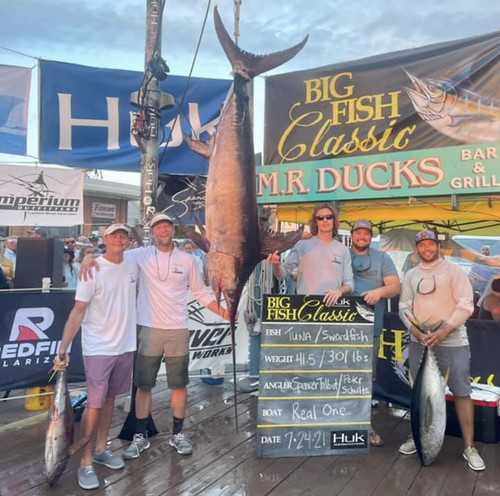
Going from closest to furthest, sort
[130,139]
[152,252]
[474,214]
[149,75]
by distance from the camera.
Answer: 1. [152,252]
2. [149,75]
3. [474,214]
4. [130,139]

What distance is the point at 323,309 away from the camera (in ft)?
10.9

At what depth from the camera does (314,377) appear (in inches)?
130

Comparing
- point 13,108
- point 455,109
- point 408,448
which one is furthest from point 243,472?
point 13,108

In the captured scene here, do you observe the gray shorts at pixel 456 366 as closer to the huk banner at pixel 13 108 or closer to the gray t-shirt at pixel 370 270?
the gray t-shirt at pixel 370 270

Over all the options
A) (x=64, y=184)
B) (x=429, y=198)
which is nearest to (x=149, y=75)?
(x=64, y=184)

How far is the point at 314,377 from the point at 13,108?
158 inches

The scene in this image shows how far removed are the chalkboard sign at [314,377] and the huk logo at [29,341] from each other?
1877 millimetres

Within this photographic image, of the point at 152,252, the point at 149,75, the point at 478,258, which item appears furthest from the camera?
the point at 478,258

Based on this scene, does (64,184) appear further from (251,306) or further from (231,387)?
(231,387)

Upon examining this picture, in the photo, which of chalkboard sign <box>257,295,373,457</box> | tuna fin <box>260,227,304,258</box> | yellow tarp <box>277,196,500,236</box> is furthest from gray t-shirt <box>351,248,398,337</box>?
yellow tarp <box>277,196,500,236</box>

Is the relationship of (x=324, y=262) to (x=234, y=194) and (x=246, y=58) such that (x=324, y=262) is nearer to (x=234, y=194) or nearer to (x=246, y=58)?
(x=234, y=194)

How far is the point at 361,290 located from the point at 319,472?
49.3 inches

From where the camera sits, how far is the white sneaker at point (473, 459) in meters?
3.06

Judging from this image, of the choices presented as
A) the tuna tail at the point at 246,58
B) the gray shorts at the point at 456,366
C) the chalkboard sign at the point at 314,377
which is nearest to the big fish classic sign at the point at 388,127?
the gray shorts at the point at 456,366
